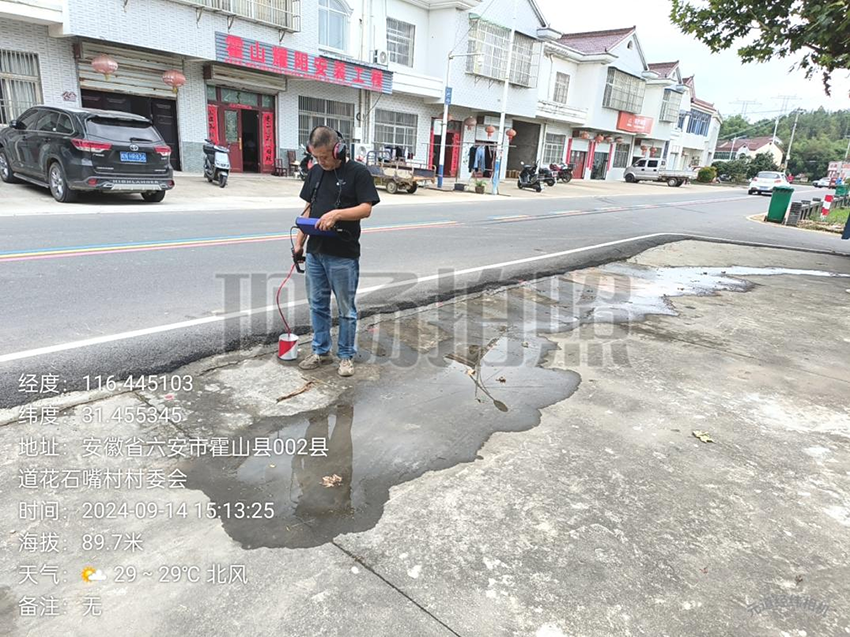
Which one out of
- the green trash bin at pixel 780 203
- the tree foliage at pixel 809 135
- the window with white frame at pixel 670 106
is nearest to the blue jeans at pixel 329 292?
the green trash bin at pixel 780 203

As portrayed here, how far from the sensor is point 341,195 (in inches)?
159

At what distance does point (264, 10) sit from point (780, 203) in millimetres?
19772

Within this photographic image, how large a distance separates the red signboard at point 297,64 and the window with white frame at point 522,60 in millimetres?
10175

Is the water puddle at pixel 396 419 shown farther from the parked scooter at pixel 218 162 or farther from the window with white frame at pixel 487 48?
the window with white frame at pixel 487 48

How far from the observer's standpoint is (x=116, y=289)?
6.15 meters

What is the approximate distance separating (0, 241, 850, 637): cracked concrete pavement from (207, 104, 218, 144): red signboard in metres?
18.8

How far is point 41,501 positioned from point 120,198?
42.6 ft

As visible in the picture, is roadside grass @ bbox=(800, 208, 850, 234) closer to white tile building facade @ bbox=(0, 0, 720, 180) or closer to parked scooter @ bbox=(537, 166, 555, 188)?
parked scooter @ bbox=(537, 166, 555, 188)

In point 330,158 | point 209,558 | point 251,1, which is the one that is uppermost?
point 251,1

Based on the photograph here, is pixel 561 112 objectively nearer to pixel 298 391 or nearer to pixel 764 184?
pixel 764 184

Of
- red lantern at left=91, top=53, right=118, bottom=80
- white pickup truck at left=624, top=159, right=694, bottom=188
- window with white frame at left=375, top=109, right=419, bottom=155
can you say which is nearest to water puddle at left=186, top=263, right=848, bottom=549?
red lantern at left=91, top=53, right=118, bottom=80

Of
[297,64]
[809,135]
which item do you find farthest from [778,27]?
[809,135]

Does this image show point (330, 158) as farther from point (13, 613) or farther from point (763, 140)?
point (763, 140)

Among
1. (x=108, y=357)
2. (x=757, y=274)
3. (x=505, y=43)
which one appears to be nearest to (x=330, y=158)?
(x=108, y=357)
